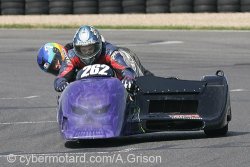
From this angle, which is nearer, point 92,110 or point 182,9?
point 92,110

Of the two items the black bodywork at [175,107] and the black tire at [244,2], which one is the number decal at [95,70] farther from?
the black tire at [244,2]

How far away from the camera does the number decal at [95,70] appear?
374 inches

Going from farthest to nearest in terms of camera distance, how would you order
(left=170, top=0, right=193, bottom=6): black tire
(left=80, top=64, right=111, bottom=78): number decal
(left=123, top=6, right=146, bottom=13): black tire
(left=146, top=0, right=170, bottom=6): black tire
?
(left=123, top=6, right=146, bottom=13): black tire, (left=146, top=0, right=170, bottom=6): black tire, (left=170, top=0, right=193, bottom=6): black tire, (left=80, top=64, right=111, bottom=78): number decal

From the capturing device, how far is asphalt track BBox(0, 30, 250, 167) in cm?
809

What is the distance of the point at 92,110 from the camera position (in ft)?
29.1

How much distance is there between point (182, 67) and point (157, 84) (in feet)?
29.3

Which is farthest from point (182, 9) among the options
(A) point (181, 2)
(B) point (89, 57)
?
(B) point (89, 57)

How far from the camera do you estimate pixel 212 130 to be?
9.49 m

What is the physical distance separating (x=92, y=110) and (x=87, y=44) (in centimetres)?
123

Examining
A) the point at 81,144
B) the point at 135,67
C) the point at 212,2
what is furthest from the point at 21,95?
the point at 212,2

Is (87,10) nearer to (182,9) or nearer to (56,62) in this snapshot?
(182,9)

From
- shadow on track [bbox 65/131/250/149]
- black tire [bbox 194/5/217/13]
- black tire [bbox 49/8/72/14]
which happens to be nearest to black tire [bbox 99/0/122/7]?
black tire [bbox 49/8/72/14]

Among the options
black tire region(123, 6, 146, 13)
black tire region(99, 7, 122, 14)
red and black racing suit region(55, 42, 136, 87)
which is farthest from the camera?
black tire region(99, 7, 122, 14)

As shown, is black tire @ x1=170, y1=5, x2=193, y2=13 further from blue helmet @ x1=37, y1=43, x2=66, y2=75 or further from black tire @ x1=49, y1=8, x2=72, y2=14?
blue helmet @ x1=37, y1=43, x2=66, y2=75
